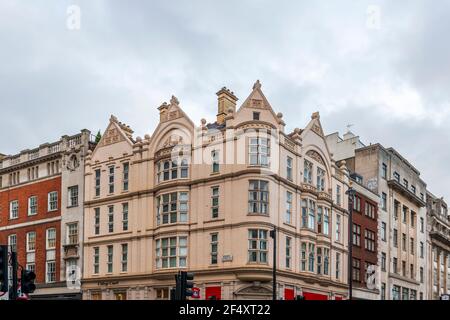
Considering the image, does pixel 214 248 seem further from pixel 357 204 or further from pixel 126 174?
pixel 357 204

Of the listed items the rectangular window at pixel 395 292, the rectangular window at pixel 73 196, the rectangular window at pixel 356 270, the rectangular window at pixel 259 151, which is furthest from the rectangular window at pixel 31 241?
the rectangular window at pixel 395 292

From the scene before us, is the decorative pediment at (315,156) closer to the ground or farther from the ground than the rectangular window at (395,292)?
farther from the ground

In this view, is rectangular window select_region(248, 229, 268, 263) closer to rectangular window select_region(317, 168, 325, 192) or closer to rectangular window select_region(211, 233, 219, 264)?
rectangular window select_region(211, 233, 219, 264)

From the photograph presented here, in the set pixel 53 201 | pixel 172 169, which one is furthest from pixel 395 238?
pixel 53 201

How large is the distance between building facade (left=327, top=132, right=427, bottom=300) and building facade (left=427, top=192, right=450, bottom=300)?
4.37 metres

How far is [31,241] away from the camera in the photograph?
55.9 meters

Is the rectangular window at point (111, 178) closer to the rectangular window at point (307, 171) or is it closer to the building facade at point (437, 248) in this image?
the rectangular window at point (307, 171)

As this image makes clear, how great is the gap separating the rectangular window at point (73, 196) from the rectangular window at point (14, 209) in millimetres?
7939

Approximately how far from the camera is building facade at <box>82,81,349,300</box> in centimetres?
4291

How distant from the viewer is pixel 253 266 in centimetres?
4153

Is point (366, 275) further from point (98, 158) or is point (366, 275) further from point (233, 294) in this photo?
point (98, 158)

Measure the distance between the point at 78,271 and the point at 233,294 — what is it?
53.1ft

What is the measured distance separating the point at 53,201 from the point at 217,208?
18.5 meters

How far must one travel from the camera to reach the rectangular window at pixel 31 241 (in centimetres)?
5550
